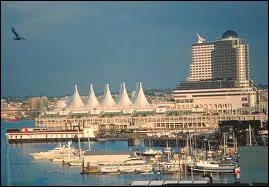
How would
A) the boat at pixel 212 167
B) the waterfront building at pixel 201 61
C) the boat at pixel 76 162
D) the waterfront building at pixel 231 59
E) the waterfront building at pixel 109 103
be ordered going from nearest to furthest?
the boat at pixel 212 167
the boat at pixel 76 162
the waterfront building at pixel 109 103
the waterfront building at pixel 231 59
the waterfront building at pixel 201 61

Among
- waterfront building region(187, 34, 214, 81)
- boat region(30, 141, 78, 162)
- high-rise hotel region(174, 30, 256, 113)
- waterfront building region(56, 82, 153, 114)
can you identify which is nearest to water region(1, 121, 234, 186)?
boat region(30, 141, 78, 162)

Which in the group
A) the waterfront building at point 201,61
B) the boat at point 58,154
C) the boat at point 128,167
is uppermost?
the waterfront building at point 201,61

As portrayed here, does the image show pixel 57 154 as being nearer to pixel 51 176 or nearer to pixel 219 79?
pixel 51 176

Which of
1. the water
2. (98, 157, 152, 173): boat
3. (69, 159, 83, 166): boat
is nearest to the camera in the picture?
the water

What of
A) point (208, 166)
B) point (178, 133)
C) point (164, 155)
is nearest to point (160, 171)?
A: point (208, 166)

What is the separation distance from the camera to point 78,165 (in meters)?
30.1

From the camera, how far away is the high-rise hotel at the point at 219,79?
203ft

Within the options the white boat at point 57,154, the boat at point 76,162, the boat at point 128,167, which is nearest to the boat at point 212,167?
the boat at point 128,167

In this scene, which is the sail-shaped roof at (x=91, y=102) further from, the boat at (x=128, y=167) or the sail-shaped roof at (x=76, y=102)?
the boat at (x=128, y=167)

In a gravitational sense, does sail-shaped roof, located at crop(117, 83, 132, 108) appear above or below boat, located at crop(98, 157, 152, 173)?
above

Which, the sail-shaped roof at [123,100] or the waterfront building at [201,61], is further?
the waterfront building at [201,61]

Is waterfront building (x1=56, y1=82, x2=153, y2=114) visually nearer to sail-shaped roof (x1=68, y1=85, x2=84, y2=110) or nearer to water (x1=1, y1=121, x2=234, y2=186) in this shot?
sail-shaped roof (x1=68, y1=85, x2=84, y2=110)

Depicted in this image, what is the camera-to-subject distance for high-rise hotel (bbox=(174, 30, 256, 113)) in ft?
203

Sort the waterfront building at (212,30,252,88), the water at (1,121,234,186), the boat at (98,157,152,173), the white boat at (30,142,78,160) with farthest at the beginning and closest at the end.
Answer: the waterfront building at (212,30,252,88) → the white boat at (30,142,78,160) → the boat at (98,157,152,173) → the water at (1,121,234,186)
